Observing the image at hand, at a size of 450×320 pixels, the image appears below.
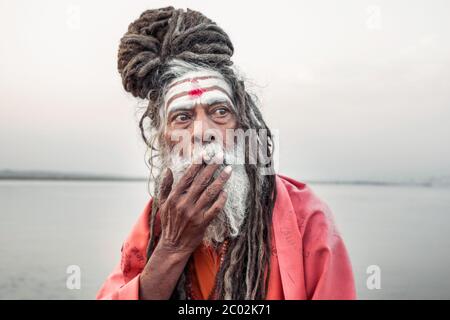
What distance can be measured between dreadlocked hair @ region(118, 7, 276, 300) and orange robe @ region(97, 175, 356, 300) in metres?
0.08

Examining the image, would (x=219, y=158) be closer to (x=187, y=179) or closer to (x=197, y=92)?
(x=187, y=179)

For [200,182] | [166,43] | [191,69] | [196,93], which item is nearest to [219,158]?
[200,182]

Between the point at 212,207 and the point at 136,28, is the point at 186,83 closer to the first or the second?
the point at 136,28

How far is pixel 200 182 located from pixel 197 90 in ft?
1.81

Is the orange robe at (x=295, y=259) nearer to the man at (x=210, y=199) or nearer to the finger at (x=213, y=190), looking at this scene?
the man at (x=210, y=199)

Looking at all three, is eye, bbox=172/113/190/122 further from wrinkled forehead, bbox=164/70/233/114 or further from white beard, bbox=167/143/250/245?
white beard, bbox=167/143/250/245

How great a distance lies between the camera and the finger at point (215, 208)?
2703mm

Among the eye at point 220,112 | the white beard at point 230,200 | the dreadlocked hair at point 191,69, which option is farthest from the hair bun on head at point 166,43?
Answer: the white beard at point 230,200

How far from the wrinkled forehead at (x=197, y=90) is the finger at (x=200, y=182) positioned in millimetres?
414

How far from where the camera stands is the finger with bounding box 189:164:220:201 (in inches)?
107

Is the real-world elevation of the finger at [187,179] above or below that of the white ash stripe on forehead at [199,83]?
Result: below

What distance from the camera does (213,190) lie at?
8.93 feet

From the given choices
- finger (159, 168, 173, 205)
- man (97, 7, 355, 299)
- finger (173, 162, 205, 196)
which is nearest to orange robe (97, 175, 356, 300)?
man (97, 7, 355, 299)

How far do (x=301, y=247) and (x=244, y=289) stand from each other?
365mm
